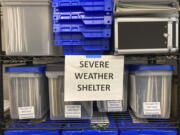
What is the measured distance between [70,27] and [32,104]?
0.53m

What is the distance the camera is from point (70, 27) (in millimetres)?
973

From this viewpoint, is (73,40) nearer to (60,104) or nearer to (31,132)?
(60,104)

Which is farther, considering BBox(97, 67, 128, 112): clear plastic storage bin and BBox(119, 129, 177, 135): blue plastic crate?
BBox(97, 67, 128, 112): clear plastic storage bin

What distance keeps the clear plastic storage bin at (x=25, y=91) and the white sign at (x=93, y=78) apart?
20cm

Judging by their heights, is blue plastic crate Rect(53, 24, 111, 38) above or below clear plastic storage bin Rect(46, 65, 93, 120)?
above

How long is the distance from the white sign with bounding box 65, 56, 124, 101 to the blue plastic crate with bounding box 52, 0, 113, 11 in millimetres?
282

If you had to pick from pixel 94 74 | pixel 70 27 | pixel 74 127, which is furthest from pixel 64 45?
pixel 74 127

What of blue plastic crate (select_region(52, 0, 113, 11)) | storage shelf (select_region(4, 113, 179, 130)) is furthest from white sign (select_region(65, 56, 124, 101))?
blue plastic crate (select_region(52, 0, 113, 11))

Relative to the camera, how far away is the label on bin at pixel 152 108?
99cm

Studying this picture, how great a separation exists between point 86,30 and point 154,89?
54 centimetres

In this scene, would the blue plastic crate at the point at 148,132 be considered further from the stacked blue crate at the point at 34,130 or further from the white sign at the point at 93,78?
the stacked blue crate at the point at 34,130

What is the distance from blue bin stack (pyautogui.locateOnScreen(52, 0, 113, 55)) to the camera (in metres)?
0.95

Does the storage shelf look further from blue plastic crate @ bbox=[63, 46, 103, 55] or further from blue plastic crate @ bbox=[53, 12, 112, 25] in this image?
blue plastic crate @ bbox=[53, 12, 112, 25]

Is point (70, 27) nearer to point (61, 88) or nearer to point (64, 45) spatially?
point (64, 45)
